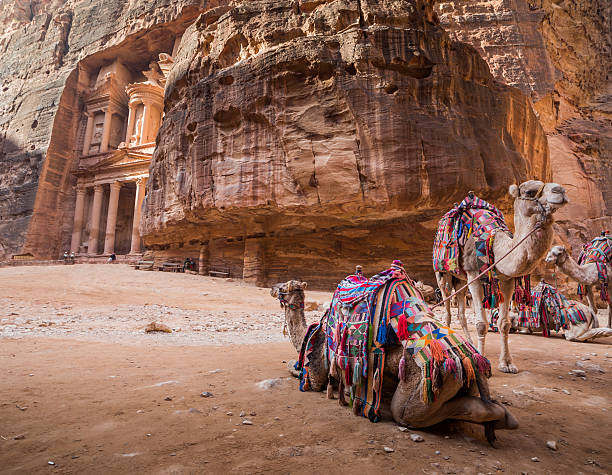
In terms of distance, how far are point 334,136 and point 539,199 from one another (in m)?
9.70

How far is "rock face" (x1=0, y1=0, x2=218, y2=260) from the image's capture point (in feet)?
100.0

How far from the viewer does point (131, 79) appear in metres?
36.6

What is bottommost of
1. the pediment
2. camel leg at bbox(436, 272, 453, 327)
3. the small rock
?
the small rock

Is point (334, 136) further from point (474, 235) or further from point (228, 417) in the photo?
point (228, 417)

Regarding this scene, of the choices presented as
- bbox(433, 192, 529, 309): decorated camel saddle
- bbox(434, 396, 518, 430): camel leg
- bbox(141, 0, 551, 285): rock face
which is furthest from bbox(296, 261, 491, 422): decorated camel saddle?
bbox(141, 0, 551, 285): rock face

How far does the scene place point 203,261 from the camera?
17438 mm

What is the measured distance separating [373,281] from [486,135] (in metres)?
12.3

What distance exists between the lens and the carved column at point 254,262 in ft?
51.4

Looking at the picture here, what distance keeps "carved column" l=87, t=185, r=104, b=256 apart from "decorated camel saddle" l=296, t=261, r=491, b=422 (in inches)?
1286

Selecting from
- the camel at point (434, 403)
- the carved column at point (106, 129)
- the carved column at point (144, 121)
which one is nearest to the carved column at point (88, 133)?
the carved column at point (106, 129)

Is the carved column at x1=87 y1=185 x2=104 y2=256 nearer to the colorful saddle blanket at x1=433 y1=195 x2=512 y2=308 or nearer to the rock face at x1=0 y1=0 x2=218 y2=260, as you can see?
the rock face at x1=0 y1=0 x2=218 y2=260

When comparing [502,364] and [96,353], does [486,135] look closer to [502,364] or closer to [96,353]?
[502,364]

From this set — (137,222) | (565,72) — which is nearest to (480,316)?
(565,72)

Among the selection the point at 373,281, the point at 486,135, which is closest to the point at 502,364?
the point at 373,281
